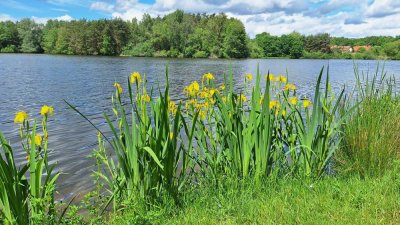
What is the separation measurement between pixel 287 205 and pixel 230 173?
31.2 inches

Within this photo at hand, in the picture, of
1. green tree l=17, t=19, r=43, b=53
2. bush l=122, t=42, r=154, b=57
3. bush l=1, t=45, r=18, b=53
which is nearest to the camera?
bush l=122, t=42, r=154, b=57

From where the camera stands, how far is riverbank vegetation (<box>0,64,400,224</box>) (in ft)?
10.1

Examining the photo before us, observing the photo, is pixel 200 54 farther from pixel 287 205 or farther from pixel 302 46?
pixel 287 205

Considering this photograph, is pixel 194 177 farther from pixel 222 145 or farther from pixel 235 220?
pixel 235 220

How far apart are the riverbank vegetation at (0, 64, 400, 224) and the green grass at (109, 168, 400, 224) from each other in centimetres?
1

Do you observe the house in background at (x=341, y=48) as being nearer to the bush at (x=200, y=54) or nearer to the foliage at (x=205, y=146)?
the bush at (x=200, y=54)

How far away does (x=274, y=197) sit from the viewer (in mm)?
3555

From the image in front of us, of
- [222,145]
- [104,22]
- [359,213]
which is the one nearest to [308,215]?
[359,213]

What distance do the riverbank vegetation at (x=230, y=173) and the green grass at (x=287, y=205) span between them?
0.4 inches

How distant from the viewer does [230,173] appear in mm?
3953

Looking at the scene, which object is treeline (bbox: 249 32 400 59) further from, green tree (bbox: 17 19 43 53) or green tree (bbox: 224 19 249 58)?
green tree (bbox: 17 19 43 53)

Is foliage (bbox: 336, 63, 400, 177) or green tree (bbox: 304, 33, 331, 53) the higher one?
green tree (bbox: 304, 33, 331, 53)

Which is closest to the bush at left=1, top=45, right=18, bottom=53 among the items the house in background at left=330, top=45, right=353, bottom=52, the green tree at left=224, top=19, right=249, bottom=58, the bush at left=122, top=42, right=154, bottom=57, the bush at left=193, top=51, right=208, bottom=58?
the bush at left=122, top=42, right=154, bottom=57

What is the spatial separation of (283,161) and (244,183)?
0.76 meters
